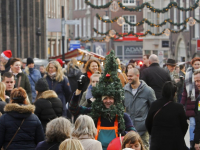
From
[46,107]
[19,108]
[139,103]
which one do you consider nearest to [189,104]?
[139,103]

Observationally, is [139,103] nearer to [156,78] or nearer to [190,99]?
[190,99]

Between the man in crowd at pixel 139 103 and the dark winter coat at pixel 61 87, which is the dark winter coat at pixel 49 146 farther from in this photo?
the dark winter coat at pixel 61 87

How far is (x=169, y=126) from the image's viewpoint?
8.56 m

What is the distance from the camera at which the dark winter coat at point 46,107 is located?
32.0 feet

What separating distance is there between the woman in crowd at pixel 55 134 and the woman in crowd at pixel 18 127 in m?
1.18

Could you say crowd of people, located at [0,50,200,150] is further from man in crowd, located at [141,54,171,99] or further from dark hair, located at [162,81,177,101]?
man in crowd, located at [141,54,171,99]

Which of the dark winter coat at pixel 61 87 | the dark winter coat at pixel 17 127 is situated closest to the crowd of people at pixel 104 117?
the dark winter coat at pixel 17 127

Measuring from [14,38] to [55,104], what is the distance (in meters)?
26.9

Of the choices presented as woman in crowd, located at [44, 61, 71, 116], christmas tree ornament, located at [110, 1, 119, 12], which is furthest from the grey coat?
christmas tree ornament, located at [110, 1, 119, 12]

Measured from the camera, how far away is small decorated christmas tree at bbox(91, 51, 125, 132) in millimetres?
7617

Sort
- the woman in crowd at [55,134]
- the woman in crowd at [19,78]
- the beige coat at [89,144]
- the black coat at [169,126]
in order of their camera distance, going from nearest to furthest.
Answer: the beige coat at [89,144]
the woman in crowd at [55,134]
the black coat at [169,126]
the woman in crowd at [19,78]

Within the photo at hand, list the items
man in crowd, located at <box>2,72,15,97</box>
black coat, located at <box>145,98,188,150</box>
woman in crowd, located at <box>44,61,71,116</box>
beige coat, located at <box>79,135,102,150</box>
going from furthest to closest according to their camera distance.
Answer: woman in crowd, located at <box>44,61,71,116</box> → man in crowd, located at <box>2,72,15,97</box> → black coat, located at <box>145,98,188,150</box> → beige coat, located at <box>79,135,102,150</box>

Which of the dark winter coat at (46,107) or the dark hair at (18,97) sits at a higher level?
the dark hair at (18,97)

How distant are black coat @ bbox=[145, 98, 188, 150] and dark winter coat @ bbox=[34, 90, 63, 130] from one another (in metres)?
1.99
